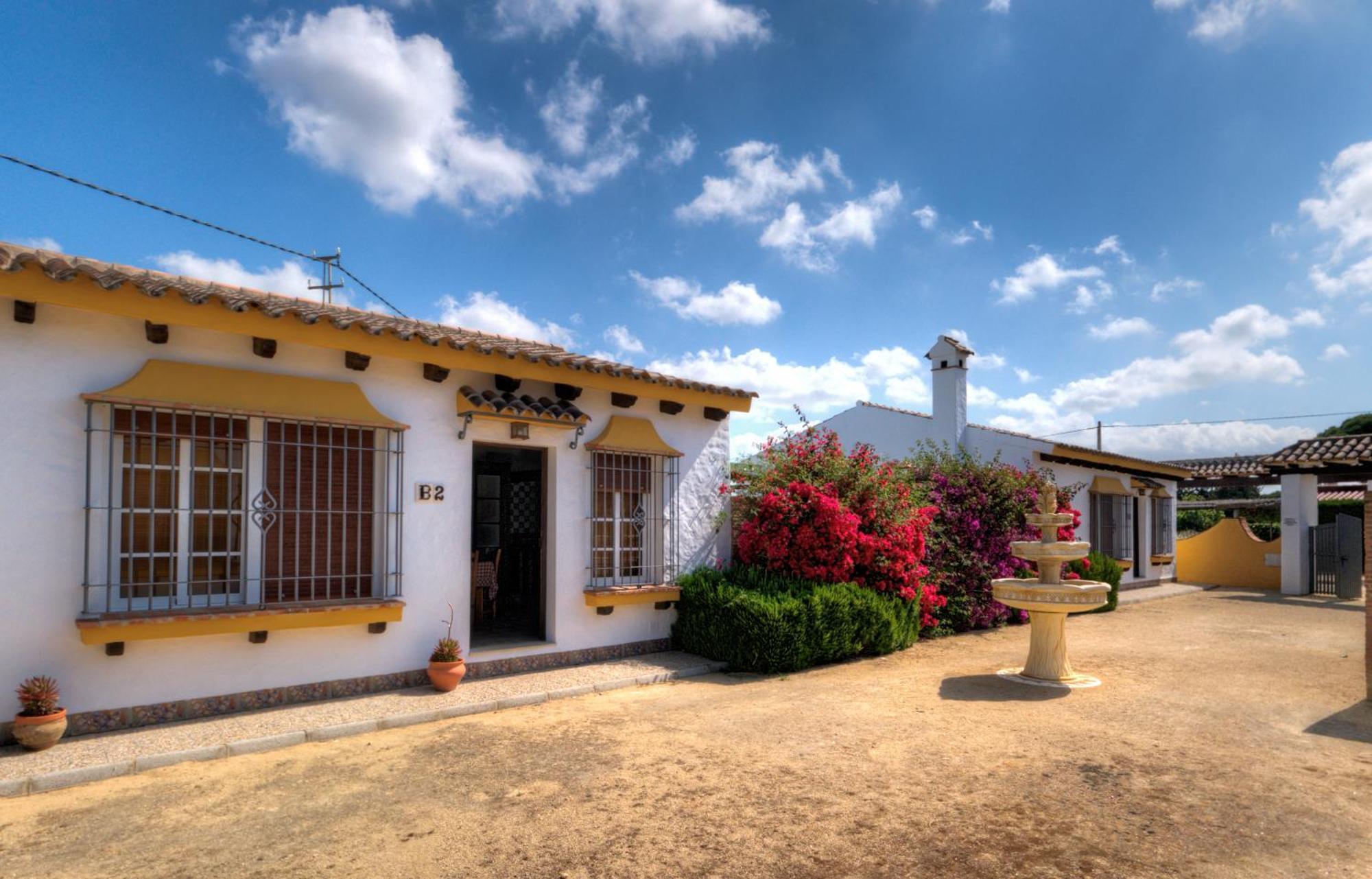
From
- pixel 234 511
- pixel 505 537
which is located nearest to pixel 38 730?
pixel 234 511

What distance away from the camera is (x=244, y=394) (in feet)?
20.7

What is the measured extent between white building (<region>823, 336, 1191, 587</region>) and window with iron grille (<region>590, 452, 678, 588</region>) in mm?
6659

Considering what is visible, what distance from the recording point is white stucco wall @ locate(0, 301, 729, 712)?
5480 mm

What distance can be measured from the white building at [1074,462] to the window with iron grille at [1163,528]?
0.02 m

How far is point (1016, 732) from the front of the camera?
6059 mm

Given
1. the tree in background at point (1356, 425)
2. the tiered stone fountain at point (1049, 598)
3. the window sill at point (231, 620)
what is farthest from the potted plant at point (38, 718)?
the tree in background at point (1356, 425)

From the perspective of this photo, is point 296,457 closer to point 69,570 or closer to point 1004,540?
point 69,570

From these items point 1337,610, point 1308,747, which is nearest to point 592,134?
point 1308,747

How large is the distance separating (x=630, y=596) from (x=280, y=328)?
4441 mm

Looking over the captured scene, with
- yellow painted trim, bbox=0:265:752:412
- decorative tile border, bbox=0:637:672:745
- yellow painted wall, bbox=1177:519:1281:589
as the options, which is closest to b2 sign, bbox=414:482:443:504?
yellow painted trim, bbox=0:265:752:412

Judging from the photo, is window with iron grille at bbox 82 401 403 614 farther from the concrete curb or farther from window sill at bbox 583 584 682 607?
window sill at bbox 583 584 682 607

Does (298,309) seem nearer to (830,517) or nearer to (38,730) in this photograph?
(38,730)

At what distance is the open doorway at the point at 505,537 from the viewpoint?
1005 centimetres

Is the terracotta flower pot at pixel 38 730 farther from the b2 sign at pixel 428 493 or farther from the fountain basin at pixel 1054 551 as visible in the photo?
the fountain basin at pixel 1054 551
